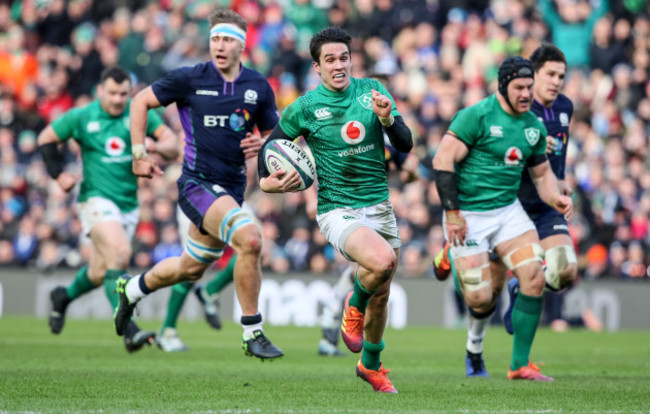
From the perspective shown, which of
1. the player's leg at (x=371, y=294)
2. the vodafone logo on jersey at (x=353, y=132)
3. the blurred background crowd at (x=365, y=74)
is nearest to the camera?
the player's leg at (x=371, y=294)

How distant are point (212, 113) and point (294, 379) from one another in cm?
237

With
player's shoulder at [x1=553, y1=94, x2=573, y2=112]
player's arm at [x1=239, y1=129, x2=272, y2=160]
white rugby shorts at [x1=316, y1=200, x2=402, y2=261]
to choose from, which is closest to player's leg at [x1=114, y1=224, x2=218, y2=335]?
player's arm at [x1=239, y1=129, x2=272, y2=160]

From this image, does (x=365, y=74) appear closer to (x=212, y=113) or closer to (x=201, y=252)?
(x=212, y=113)

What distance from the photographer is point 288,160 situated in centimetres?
795

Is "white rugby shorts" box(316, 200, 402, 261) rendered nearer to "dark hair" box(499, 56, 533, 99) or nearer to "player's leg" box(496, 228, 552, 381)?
"player's leg" box(496, 228, 552, 381)

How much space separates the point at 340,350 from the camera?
1283 centimetres

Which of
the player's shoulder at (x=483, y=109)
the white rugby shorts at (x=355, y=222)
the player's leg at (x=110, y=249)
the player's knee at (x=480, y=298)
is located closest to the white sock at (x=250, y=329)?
the white rugby shorts at (x=355, y=222)

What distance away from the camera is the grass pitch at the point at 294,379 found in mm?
7137

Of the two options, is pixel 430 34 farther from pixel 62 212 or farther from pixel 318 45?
pixel 318 45

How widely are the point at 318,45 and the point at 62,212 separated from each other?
13.9 m

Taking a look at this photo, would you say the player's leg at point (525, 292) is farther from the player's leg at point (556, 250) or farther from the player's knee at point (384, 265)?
the player's knee at point (384, 265)

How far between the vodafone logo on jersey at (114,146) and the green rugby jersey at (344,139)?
165 inches

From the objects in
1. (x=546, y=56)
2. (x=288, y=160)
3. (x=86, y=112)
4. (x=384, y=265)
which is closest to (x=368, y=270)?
(x=384, y=265)

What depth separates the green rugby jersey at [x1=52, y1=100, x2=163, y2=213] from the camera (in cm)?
1190
